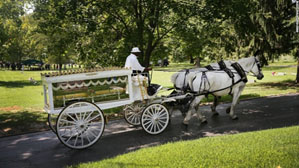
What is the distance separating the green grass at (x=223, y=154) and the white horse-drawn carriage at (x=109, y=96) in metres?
1.67

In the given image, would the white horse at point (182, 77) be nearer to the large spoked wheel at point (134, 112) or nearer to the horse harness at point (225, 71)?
the horse harness at point (225, 71)

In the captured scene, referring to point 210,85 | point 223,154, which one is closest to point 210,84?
point 210,85

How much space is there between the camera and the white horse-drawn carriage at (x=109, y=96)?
6996mm

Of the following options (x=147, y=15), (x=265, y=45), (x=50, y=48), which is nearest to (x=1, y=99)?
(x=50, y=48)

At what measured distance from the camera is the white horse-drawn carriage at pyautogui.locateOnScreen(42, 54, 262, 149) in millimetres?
6996

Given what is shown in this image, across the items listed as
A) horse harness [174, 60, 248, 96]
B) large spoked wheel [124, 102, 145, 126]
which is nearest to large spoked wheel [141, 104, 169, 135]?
large spoked wheel [124, 102, 145, 126]

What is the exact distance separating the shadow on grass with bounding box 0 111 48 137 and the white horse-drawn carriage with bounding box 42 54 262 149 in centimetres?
210

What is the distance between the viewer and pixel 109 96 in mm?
7785

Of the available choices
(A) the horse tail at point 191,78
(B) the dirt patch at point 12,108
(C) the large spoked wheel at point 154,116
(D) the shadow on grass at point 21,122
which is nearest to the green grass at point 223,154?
(C) the large spoked wheel at point 154,116

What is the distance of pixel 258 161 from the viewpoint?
17.1 feet

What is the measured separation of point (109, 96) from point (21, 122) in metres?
4.91

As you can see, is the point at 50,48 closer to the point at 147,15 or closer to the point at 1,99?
the point at 147,15

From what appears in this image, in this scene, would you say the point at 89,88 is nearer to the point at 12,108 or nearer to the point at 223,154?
the point at 223,154

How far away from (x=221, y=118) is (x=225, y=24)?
33.7ft
